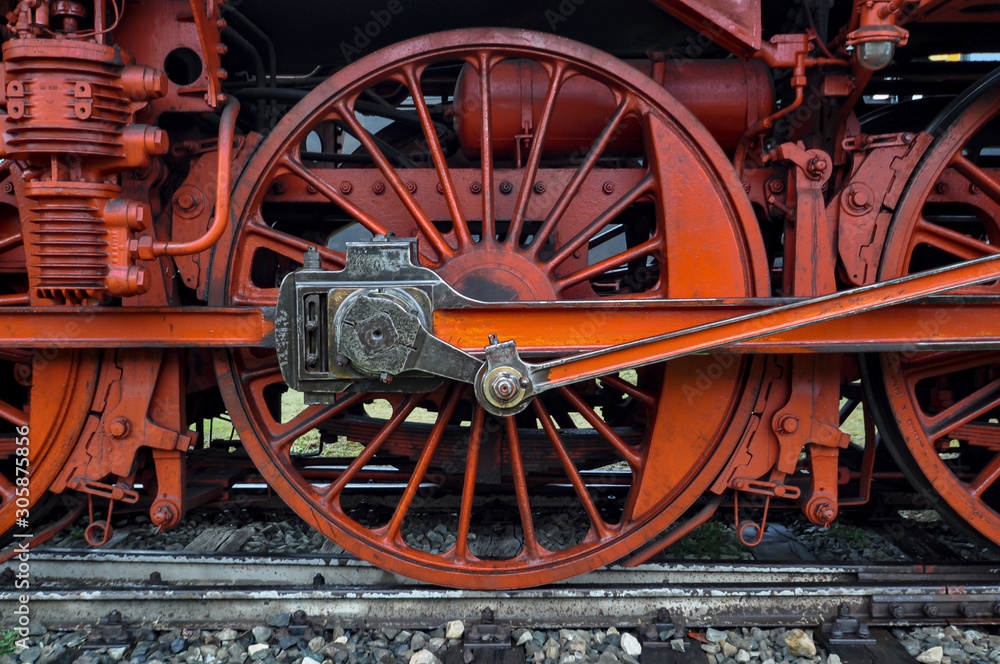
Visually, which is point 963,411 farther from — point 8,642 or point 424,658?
point 8,642

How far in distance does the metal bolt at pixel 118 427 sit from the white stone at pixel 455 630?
1585mm

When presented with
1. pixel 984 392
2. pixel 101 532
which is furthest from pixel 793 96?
pixel 101 532

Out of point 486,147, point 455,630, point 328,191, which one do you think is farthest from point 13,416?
point 486,147

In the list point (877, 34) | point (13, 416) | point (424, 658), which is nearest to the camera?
point (877, 34)

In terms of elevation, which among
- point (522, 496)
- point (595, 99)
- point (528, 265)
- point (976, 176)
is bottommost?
point (522, 496)

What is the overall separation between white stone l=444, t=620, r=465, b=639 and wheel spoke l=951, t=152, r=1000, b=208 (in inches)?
112

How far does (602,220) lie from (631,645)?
1.74 metres

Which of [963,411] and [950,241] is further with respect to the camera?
[963,411]

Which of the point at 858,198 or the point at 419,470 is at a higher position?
the point at 858,198

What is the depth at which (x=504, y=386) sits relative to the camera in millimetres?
2230

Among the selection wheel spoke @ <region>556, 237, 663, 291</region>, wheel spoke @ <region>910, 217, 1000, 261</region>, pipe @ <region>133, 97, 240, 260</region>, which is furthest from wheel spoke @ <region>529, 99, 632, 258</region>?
wheel spoke @ <region>910, 217, 1000, 261</region>

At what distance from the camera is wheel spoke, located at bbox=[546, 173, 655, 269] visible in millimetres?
2666

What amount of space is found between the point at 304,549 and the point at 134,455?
98cm

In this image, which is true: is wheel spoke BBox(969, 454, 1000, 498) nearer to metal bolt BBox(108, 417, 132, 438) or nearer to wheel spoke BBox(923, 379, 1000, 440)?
wheel spoke BBox(923, 379, 1000, 440)
